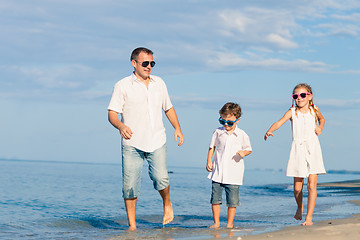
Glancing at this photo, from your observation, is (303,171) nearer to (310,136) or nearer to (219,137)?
(310,136)

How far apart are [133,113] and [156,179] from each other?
957mm

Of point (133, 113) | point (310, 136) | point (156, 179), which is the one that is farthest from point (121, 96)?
point (310, 136)

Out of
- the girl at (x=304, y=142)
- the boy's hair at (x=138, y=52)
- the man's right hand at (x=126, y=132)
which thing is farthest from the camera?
the girl at (x=304, y=142)

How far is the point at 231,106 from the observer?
6.66 meters

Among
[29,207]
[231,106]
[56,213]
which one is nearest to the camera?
[231,106]

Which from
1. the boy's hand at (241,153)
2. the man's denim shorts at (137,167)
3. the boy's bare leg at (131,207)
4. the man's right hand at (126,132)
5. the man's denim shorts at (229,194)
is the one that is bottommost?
the boy's bare leg at (131,207)

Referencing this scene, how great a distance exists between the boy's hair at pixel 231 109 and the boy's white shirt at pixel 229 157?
0.25 m

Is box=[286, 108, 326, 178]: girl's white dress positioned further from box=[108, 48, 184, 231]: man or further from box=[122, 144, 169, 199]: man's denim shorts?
box=[122, 144, 169, 199]: man's denim shorts

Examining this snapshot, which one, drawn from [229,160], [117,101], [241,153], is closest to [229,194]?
[229,160]

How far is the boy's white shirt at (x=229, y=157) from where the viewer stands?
260 inches

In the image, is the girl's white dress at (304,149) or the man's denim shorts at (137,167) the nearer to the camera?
the man's denim shorts at (137,167)

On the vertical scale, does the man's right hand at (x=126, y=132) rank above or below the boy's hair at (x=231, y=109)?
below

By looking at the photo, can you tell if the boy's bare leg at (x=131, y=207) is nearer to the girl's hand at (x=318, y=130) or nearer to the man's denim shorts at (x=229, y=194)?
the man's denim shorts at (x=229, y=194)

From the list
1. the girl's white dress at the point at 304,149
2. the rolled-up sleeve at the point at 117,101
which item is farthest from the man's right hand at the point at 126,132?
the girl's white dress at the point at 304,149
